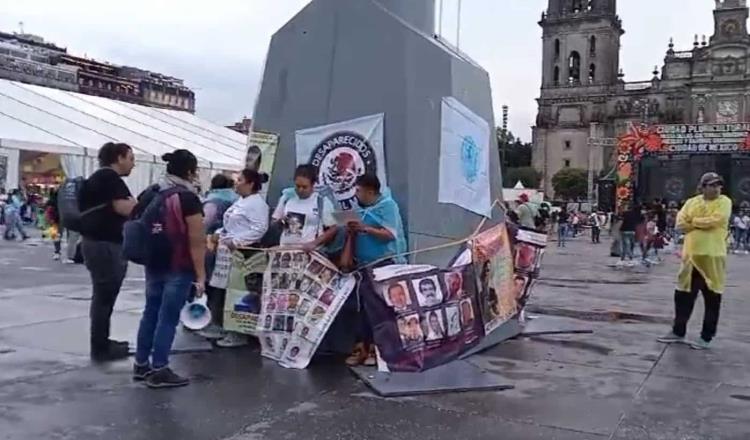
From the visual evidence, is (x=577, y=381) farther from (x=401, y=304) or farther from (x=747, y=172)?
(x=747, y=172)

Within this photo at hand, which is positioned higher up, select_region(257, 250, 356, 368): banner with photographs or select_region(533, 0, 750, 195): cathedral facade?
select_region(533, 0, 750, 195): cathedral facade

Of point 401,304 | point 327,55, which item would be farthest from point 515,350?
point 327,55

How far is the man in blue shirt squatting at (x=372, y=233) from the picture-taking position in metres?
6.24

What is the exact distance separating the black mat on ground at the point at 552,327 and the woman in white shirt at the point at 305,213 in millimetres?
2614

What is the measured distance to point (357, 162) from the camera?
6.89 m

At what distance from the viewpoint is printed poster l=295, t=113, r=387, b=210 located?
6820mm

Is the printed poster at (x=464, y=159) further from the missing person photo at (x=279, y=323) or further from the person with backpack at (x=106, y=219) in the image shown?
the person with backpack at (x=106, y=219)

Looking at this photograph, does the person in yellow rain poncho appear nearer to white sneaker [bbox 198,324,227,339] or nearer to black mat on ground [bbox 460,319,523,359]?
black mat on ground [bbox 460,319,523,359]

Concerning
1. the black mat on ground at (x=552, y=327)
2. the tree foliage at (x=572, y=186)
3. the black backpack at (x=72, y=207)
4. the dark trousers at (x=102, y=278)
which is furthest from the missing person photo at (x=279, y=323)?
the tree foliage at (x=572, y=186)

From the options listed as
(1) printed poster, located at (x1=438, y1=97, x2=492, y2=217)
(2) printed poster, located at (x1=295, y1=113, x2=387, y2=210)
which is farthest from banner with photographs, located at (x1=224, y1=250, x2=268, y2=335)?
(1) printed poster, located at (x1=438, y1=97, x2=492, y2=217)

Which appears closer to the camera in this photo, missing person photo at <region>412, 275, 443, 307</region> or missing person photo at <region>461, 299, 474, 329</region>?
missing person photo at <region>412, 275, 443, 307</region>

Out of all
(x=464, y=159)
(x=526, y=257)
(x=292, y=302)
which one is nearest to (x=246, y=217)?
(x=292, y=302)

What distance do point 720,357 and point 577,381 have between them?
193 cm

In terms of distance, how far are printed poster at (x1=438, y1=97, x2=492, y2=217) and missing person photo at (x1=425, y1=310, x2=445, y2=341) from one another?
117 cm
